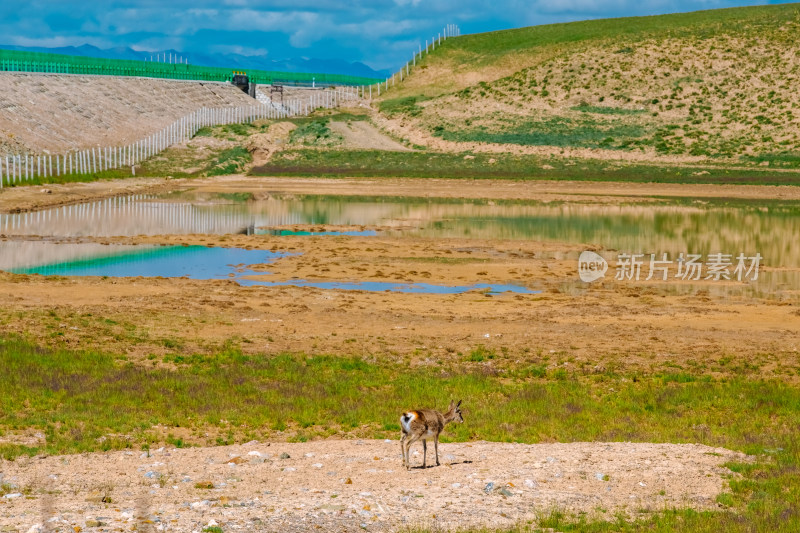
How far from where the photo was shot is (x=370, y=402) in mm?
19078

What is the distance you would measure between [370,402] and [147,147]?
228ft

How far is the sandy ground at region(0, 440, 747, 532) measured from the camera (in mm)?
11961

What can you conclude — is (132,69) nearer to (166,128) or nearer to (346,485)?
(166,128)

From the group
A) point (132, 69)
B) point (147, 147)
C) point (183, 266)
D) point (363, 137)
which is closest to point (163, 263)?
point (183, 266)

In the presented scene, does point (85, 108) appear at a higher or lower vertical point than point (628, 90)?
lower

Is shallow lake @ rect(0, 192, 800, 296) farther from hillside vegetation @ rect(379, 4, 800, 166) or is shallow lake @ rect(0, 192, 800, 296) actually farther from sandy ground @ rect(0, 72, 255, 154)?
hillside vegetation @ rect(379, 4, 800, 166)

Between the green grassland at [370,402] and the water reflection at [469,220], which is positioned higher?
the water reflection at [469,220]

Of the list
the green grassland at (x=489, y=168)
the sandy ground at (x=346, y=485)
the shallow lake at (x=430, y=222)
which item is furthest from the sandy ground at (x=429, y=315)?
the green grassland at (x=489, y=168)

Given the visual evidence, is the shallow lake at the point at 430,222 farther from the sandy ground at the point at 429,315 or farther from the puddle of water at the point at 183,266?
the sandy ground at the point at 429,315

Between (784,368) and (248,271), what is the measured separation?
749 inches

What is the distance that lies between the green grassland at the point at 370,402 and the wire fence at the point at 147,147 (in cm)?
4285

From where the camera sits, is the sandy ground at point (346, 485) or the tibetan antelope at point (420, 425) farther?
the tibetan antelope at point (420, 425)

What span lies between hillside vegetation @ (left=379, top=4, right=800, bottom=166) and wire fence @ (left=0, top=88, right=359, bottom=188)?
8.47m

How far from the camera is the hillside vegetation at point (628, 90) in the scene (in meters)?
95.8
